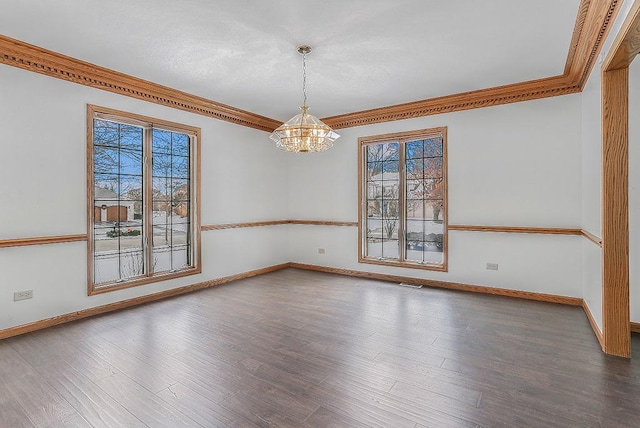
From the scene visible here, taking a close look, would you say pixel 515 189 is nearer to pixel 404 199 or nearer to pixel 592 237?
pixel 592 237

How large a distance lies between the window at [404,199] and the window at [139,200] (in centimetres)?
290

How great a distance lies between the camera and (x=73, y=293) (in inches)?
146

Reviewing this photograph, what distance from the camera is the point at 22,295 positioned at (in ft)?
10.9

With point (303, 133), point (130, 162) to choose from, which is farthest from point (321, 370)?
point (130, 162)

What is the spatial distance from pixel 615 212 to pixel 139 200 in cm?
518

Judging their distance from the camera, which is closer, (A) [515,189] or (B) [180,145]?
(A) [515,189]

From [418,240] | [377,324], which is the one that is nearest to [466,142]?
[418,240]

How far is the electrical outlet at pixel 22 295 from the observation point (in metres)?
3.29

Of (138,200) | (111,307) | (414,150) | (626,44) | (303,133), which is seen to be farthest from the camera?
(414,150)

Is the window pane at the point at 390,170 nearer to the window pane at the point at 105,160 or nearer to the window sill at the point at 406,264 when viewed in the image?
the window sill at the point at 406,264

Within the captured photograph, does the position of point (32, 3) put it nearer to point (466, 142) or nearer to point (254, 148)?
point (254, 148)

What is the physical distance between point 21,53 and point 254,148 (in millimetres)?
3293

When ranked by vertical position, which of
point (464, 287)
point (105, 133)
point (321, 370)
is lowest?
point (321, 370)

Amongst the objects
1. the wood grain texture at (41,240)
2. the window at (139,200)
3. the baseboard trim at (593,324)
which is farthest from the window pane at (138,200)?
the baseboard trim at (593,324)
